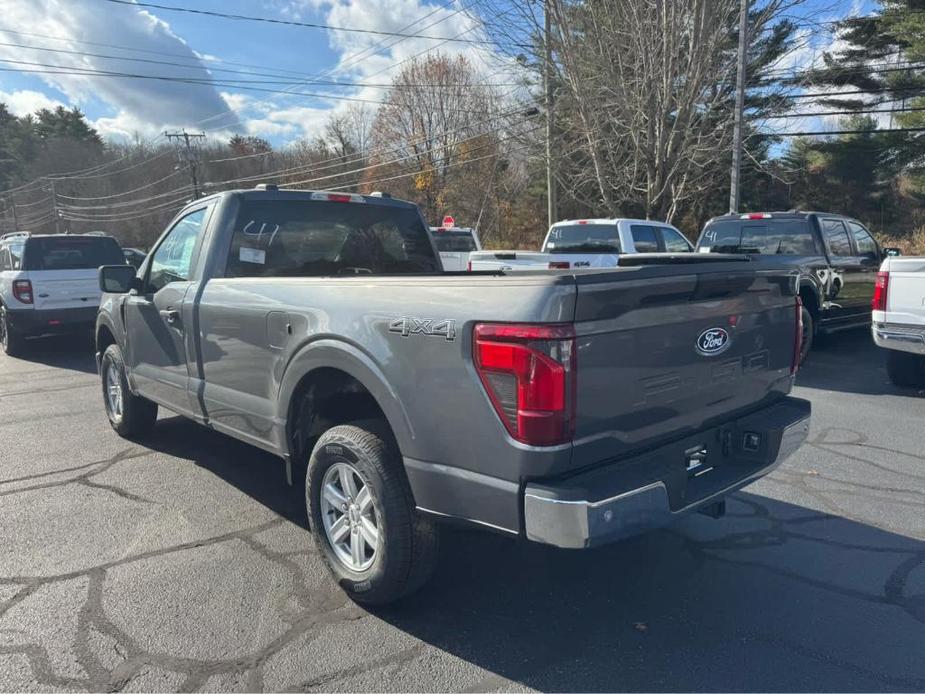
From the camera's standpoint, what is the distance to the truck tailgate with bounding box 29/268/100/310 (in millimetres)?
10380

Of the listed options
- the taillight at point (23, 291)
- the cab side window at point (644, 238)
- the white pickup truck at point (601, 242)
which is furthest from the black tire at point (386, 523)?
the taillight at point (23, 291)

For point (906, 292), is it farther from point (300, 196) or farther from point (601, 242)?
point (300, 196)

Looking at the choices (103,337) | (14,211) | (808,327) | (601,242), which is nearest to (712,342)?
(103,337)

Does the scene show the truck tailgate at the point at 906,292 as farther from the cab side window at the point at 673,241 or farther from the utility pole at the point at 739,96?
the utility pole at the point at 739,96

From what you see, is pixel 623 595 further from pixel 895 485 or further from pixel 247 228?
pixel 247 228

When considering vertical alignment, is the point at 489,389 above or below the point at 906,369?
above

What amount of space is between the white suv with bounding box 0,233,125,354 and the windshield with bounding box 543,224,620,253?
7.29m

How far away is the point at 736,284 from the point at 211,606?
288cm

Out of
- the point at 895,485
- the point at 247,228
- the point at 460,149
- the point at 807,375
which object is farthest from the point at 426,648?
the point at 460,149

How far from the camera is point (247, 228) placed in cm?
433

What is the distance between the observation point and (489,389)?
2465mm

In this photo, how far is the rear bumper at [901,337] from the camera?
6727 millimetres

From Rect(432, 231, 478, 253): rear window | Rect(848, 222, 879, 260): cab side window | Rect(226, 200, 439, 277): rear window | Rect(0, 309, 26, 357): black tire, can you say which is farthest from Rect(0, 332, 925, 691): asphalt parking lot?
Rect(432, 231, 478, 253): rear window

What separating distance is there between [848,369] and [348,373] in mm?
8204
